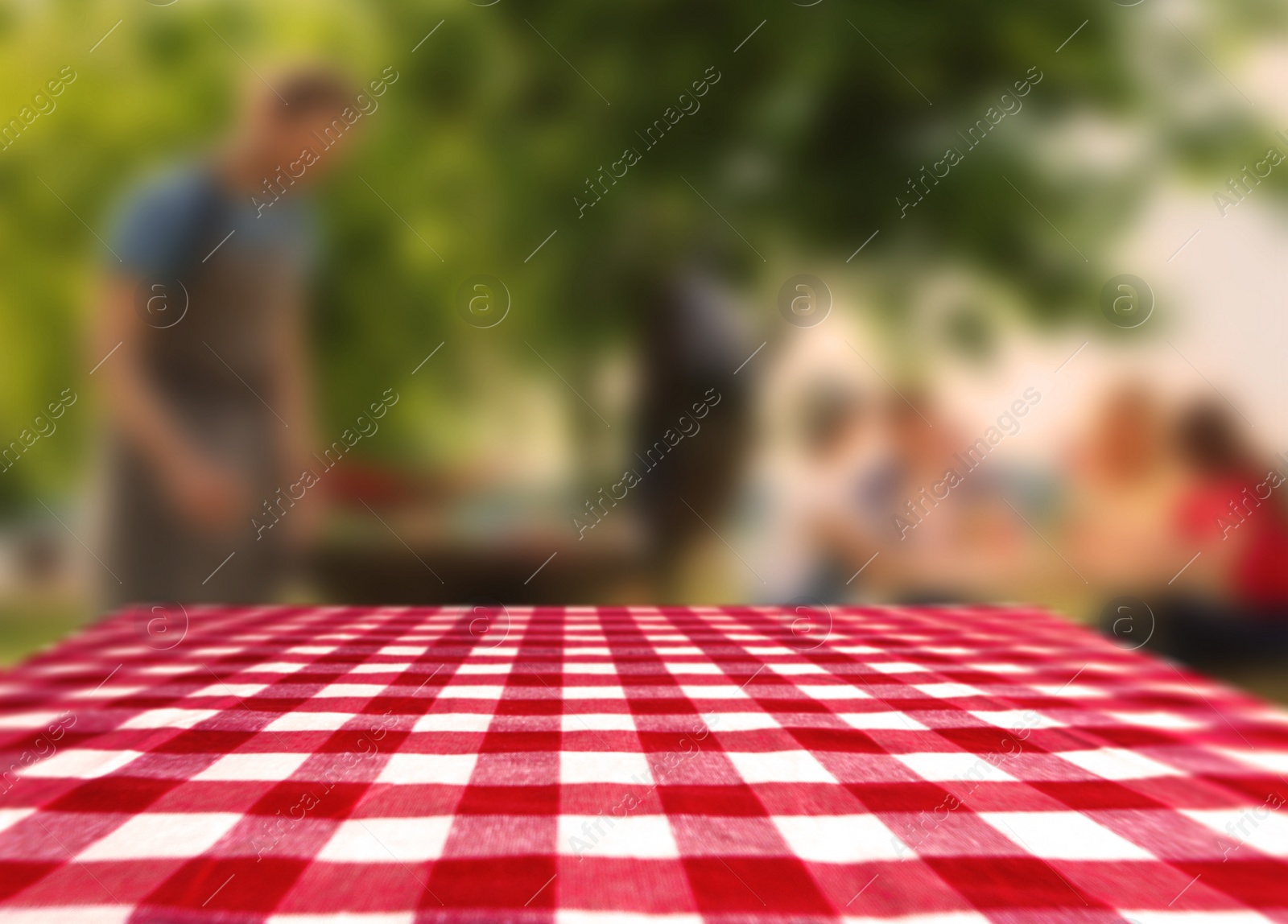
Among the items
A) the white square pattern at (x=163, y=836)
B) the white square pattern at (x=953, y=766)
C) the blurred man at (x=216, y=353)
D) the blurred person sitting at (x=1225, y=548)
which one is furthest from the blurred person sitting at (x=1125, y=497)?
the white square pattern at (x=163, y=836)

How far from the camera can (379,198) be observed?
1.93 m

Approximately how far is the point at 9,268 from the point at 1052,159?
2.46 m

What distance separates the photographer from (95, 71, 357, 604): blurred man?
1819 mm

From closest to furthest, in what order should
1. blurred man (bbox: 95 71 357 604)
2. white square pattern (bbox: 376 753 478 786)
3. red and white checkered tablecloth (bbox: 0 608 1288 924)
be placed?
red and white checkered tablecloth (bbox: 0 608 1288 924) → white square pattern (bbox: 376 753 478 786) → blurred man (bbox: 95 71 357 604)

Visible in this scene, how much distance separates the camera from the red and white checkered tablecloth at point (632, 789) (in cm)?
43

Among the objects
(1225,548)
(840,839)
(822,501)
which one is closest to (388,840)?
(840,839)

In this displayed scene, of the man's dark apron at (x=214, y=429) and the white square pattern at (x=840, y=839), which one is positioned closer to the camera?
the white square pattern at (x=840, y=839)

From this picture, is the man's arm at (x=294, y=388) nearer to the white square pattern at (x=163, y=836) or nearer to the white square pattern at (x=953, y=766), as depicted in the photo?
the white square pattern at (x=163, y=836)

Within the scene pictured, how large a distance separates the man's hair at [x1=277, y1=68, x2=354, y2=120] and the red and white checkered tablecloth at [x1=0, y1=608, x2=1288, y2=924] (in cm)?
138

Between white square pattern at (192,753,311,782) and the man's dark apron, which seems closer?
white square pattern at (192,753,311,782)

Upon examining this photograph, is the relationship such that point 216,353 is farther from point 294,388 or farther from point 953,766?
point 953,766

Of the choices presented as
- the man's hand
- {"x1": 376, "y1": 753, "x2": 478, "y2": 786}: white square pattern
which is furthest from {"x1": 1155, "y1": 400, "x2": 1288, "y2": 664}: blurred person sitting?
the man's hand

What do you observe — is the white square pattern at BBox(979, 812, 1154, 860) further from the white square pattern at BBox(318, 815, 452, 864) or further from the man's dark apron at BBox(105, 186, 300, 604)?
the man's dark apron at BBox(105, 186, 300, 604)

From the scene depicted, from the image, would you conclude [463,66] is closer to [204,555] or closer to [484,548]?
[484,548]
